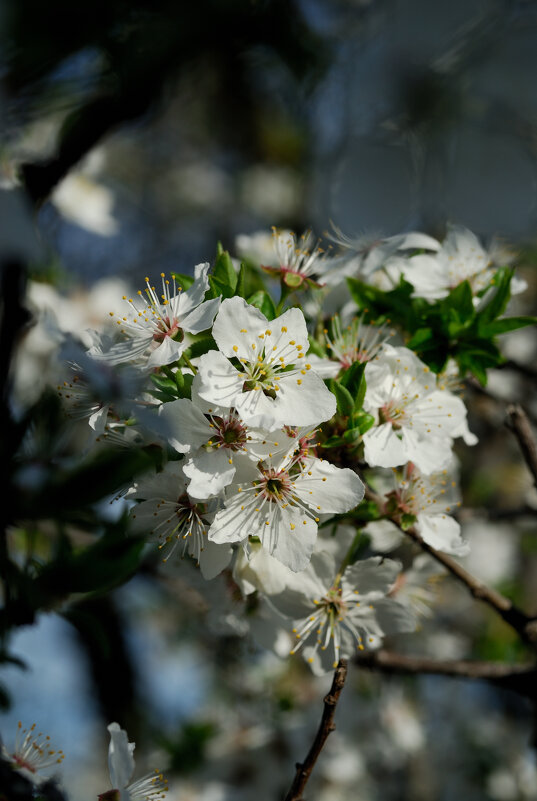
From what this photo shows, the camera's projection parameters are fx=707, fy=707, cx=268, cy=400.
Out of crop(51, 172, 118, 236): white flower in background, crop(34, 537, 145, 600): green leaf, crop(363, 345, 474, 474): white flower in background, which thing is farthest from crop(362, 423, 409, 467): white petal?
crop(51, 172, 118, 236): white flower in background

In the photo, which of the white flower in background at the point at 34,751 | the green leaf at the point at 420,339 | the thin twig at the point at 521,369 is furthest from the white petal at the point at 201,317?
the thin twig at the point at 521,369

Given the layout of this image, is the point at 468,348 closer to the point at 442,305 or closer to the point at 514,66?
the point at 442,305

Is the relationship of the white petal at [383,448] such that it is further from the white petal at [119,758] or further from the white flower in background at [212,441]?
the white petal at [119,758]

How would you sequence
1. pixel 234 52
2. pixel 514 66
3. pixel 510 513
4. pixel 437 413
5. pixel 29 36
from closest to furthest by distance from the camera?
pixel 29 36 < pixel 514 66 < pixel 437 413 < pixel 234 52 < pixel 510 513

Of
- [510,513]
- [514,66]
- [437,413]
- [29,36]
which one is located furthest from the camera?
[510,513]

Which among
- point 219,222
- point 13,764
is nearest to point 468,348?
point 13,764

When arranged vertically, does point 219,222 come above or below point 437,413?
below

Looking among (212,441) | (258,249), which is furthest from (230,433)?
(258,249)

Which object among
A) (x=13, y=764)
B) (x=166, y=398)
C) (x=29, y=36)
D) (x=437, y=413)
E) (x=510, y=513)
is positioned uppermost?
(x=29, y=36)
